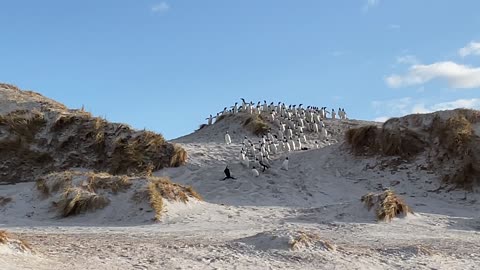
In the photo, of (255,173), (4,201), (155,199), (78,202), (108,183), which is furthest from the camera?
(255,173)

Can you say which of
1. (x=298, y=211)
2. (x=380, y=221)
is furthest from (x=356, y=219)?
(x=298, y=211)

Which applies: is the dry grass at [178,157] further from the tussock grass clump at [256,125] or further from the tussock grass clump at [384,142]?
the tussock grass clump at [384,142]

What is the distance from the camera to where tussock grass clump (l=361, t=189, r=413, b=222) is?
491 inches

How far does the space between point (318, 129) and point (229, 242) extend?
14259 mm

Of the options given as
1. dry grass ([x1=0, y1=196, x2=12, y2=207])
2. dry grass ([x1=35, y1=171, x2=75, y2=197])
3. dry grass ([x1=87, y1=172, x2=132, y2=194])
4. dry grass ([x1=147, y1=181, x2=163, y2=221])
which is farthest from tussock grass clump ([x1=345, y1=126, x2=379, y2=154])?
dry grass ([x1=0, y1=196, x2=12, y2=207])

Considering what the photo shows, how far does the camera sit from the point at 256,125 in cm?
2252

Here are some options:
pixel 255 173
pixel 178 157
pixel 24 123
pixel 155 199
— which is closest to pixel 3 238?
pixel 155 199

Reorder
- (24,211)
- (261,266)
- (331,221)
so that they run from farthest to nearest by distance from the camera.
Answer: (24,211)
(331,221)
(261,266)

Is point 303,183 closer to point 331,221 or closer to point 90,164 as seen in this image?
point 331,221

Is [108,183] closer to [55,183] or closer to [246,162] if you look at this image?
[55,183]

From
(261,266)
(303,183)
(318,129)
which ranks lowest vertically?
(261,266)

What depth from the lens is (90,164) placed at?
18.1 m

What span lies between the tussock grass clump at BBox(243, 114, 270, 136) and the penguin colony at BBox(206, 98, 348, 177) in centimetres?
42

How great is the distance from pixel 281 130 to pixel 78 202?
10567 mm
